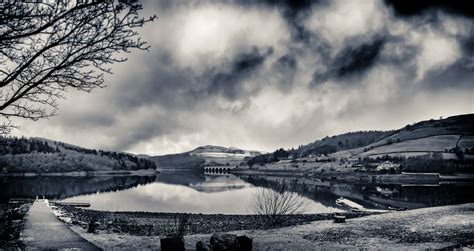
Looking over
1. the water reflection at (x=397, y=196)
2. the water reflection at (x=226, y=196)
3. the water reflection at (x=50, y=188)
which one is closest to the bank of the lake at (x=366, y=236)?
the water reflection at (x=226, y=196)

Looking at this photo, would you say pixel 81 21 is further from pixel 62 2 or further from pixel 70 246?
pixel 70 246

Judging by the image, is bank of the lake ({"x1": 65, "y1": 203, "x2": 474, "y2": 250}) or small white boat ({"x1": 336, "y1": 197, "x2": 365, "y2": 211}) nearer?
bank of the lake ({"x1": 65, "y1": 203, "x2": 474, "y2": 250})

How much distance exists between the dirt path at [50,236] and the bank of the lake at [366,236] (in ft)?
2.79

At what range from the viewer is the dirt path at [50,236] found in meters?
17.2

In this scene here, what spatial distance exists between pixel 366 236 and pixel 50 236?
17.8 metres

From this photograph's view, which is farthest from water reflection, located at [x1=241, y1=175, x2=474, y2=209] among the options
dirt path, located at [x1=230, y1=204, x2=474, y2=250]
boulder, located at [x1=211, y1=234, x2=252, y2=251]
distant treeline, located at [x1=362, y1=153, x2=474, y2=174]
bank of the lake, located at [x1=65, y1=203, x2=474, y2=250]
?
distant treeline, located at [x1=362, y1=153, x2=474, y2=174]

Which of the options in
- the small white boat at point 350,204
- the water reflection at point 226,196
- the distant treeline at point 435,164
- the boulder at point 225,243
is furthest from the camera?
the distant treeline at point 435,164

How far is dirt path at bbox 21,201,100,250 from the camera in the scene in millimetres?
17173

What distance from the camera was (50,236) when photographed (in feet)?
65.8

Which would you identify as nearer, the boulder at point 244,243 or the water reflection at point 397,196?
the boulder at point 244,243

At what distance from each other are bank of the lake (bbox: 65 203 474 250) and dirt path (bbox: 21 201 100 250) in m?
0.85

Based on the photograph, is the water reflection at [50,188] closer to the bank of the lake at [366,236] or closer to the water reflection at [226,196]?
the water reflection at [226,196]

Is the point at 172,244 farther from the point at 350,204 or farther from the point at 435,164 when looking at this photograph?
the point at 435,164

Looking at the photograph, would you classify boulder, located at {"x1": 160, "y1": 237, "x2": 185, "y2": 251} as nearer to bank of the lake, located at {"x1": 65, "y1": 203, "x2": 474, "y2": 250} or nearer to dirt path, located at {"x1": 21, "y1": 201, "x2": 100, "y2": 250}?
bank of the lake, located at {"x1": 65, "y1": 203, "x2": 474, "y2": 250}
